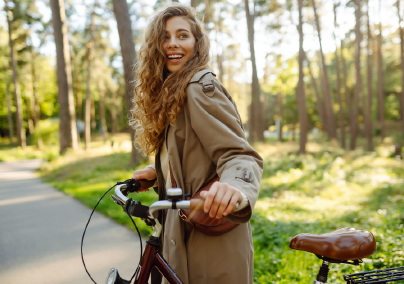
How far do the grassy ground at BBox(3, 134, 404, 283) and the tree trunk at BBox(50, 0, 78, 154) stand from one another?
5.24 feet

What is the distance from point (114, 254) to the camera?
4168mm

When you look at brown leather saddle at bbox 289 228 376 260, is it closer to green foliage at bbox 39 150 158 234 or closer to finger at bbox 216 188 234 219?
finger at bbox 216 188 234 219

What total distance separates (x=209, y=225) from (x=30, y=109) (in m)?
43.1

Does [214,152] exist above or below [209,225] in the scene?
above

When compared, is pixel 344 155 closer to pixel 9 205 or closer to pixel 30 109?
pixel 9 205

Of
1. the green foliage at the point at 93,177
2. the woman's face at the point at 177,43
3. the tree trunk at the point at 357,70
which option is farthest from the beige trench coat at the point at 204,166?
the tree trunk at the point at 357,70

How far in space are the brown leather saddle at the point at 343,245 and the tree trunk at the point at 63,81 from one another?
52.8 ft

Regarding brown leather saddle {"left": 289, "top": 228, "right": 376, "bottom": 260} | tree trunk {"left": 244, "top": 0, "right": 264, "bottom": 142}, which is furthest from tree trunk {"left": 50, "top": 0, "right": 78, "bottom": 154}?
brown leather saddle {"left": 289, "top": 228, "right": 376, "bottom": 260}

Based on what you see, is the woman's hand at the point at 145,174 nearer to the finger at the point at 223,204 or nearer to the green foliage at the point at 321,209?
the finger at the point at 223,204

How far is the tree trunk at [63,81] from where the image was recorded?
1503 centimetres

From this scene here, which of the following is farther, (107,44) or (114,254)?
(107,44)

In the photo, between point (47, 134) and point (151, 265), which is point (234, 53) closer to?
point (47, 134)

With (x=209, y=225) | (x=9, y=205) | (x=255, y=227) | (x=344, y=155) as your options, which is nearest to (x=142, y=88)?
(x=209, y=225)

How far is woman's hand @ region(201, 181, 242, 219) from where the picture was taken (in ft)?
3.42
